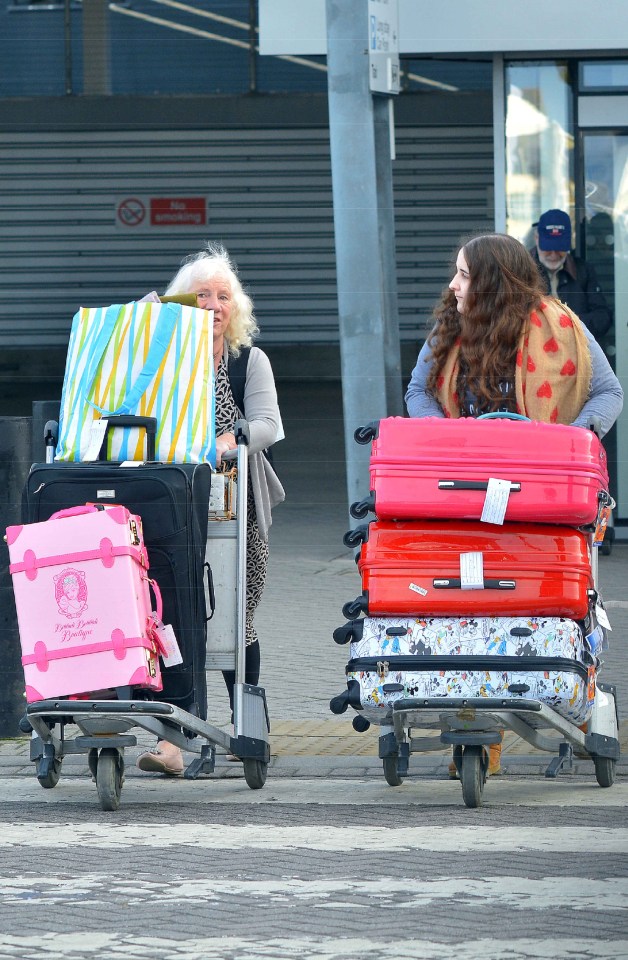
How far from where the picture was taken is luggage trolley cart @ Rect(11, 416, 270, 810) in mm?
5242

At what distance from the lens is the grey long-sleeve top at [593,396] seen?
556cm

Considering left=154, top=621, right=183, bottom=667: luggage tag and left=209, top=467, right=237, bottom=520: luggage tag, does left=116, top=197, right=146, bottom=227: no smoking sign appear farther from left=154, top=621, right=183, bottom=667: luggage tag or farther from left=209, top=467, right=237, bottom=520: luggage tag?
left=154, top=621, right=183, bottom=667: luggage tag

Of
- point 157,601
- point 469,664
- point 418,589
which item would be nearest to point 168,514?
point 157,601

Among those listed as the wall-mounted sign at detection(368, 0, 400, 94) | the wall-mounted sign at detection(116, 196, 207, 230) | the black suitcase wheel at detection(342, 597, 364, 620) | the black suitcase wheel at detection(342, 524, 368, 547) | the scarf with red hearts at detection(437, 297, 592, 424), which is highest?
the wall-mounted sign at detection(368, 0, 400, 94)

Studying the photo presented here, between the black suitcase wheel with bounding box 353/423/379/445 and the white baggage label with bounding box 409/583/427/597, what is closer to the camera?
the white baggage label with bounding box 409/583/427/597

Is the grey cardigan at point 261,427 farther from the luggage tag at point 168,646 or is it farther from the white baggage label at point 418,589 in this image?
the white baggage label at point 418,589

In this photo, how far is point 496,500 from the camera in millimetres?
5133

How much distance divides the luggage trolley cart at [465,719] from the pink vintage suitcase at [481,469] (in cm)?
16

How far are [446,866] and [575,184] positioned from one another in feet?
23.3

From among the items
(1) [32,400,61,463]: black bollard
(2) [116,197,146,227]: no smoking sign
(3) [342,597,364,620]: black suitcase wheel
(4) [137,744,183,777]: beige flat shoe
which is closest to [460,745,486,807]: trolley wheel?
(3) [342,597,364,620]: black suitcase wheel

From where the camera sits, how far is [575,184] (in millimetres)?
10930

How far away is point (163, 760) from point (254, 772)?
46 cm

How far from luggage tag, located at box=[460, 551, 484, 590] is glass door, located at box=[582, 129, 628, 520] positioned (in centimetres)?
601

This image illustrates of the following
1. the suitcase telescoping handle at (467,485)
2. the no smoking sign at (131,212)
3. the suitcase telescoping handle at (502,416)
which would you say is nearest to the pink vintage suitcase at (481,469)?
the suitcase telescoping handle at (467,485)
